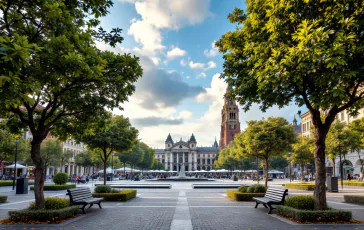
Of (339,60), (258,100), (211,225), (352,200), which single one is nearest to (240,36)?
(258,100)

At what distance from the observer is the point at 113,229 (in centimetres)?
952

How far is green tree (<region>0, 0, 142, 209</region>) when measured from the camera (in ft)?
20.4

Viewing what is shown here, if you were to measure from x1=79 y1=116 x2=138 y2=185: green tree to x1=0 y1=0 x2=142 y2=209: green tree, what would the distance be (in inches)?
308

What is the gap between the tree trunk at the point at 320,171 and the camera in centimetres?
1094

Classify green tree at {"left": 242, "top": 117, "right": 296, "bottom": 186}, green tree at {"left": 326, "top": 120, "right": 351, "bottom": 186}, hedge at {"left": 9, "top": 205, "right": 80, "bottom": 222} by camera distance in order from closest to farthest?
hedge at {"left": 9, "top": 205, "right": 80, "bottom": 222} → green tree at {"left": 242, "top": 117, "right": 296, "bottom": 186} → green tree at {"left": 326, "top": 120, "right": 351, "bottom": 186}

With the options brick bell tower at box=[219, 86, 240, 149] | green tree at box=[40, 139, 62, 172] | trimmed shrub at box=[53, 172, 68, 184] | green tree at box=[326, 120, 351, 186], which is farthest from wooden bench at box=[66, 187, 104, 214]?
brick bell tower at box=[219, 86, 240, 149]

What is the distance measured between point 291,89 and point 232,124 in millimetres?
139857

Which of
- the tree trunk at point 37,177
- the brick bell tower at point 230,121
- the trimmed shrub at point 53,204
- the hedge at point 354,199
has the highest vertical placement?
the brick bell tower at point 230,121

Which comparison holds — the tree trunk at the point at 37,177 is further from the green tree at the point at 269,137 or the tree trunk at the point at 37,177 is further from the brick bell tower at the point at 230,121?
the brick bell tower at the point at 230,121

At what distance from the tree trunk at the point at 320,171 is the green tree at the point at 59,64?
7469 millimetres

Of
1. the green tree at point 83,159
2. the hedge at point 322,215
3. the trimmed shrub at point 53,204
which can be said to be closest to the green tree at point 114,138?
the trimmed shrub at point 53,204

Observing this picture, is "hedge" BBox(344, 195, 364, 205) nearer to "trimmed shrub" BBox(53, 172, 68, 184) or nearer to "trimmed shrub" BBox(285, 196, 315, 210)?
"trimmed shrub" BBox(285, 196, 315, 210)

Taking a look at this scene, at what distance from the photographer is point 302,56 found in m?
8.52

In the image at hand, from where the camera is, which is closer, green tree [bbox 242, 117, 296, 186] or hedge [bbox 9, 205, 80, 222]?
hedge [bbox 9, 205, 80, 222]
